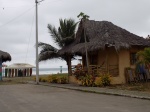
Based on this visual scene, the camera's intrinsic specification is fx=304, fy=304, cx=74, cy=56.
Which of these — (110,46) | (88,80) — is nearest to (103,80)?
(88,80)

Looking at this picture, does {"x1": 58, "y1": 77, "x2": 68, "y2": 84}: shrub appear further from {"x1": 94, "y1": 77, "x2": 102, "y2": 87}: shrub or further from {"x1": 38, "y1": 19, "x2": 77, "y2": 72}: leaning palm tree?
{"x1": 94, "y1": 77, "x2": 102, "y2": 87}: shrub

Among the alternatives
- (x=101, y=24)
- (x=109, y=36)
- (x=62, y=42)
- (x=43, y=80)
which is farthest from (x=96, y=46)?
(x=43, y=80)

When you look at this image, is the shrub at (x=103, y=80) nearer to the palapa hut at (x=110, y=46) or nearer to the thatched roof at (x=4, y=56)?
the palapa hut at (x=110, y=46)

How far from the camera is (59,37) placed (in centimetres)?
2852

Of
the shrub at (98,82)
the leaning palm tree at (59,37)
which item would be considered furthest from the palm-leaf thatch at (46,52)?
the shrub at (98,82)

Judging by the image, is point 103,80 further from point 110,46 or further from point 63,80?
point 63,80

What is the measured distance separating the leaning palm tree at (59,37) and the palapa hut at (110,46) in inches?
104

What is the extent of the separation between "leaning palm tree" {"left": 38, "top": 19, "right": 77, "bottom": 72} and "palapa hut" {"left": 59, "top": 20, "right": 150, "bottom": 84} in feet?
8.65

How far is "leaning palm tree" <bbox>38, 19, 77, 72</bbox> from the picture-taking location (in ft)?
91.6

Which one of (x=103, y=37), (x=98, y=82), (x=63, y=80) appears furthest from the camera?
(x=63, y=80)

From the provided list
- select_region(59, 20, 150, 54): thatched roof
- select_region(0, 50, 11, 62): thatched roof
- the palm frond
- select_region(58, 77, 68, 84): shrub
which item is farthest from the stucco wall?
select_region(0, 50, 11, 62): thatched roof

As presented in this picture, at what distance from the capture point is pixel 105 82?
20922 mm

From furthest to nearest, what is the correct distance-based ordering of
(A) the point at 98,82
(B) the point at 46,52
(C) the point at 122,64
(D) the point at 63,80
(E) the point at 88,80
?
(B) the point at 46,52 < (D) the point at 63,80 < (C) the point at 122,64 < (E) the point at 88,80 < (A) the point at 98,82

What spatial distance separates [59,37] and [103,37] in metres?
7.35
